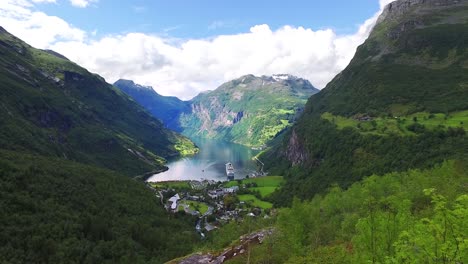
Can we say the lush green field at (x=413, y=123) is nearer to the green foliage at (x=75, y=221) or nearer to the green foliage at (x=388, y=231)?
the green foliage at (x=388, y=231)

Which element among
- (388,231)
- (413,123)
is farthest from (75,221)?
(413,123)

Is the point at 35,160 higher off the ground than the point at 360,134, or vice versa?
the point at 360,134

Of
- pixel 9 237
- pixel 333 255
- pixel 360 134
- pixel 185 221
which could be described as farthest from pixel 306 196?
pixel 333 255

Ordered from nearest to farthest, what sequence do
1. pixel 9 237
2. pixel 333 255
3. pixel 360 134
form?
1. pixel 333 255
2. pixel 9 237
3. pixel 360 134

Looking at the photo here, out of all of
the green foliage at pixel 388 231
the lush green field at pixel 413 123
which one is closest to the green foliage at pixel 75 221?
the green foliage at pixel 388 231

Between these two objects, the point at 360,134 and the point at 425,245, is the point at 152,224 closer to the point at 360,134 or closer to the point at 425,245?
the point at 360,134

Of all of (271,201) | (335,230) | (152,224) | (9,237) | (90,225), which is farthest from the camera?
(271,201)

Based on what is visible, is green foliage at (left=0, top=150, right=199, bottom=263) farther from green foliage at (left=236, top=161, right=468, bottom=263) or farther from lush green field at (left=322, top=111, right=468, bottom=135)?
lush green field at (left=322, top=111, right=468, bottom=135)

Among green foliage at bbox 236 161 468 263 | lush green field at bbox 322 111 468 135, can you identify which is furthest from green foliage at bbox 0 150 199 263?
lush green field at bbox 322 111 468 135
